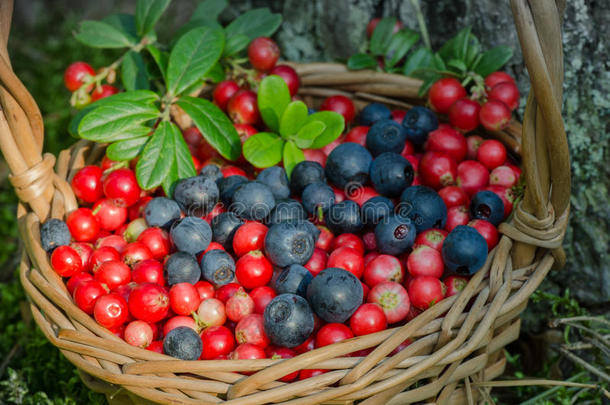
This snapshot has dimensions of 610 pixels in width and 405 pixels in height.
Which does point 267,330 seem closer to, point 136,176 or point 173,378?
point 173,378

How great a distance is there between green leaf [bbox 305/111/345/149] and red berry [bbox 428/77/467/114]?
1.39 ft

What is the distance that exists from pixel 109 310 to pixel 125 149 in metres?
0.68

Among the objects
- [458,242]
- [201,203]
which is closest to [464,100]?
[458,242]

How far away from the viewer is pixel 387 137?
2160 mm

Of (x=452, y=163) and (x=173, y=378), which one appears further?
(x=452, y=163)

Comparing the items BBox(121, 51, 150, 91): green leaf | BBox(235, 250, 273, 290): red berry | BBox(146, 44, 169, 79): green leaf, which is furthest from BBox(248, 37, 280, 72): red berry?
BBox(235, 250, 273, 290): red berry

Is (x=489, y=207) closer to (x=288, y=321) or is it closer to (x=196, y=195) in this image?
(x=288, y=321)

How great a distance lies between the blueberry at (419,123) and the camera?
7.40 ft

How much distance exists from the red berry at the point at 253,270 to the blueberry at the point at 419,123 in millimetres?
855

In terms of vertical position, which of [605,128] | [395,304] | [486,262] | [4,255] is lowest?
[4,255]

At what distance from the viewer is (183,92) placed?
2.38 m

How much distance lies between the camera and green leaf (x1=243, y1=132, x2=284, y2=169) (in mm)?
2152

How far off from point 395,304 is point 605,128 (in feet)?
3.82

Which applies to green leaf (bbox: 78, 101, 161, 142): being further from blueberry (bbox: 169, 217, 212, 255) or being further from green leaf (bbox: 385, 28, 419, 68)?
green leaf (bbox: 385, 28, 419, 68)
